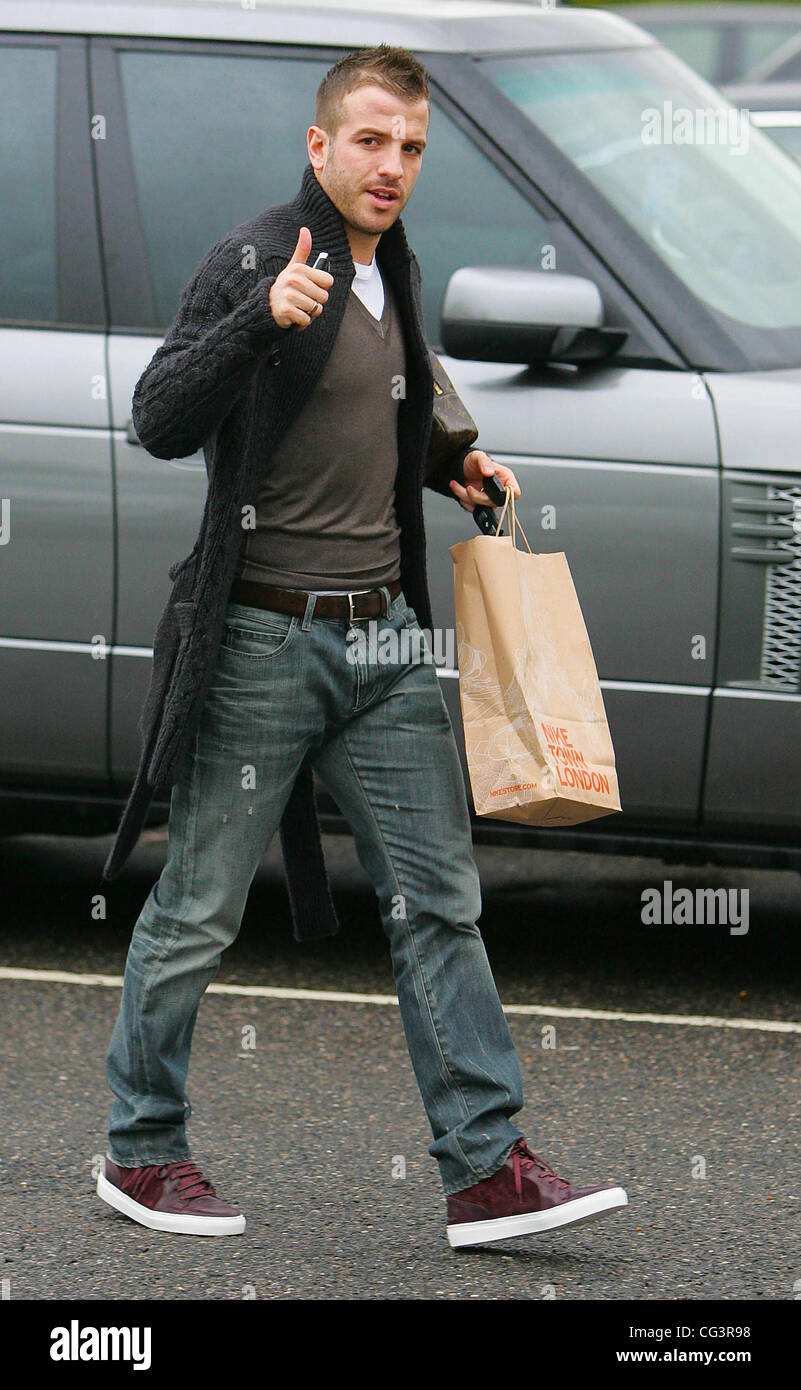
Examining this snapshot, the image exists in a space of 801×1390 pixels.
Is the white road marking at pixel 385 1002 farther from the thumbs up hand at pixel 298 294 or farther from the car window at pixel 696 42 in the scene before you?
the car window at pixel 696 42

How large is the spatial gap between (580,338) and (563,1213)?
1.96 metres

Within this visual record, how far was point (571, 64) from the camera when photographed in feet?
16.5

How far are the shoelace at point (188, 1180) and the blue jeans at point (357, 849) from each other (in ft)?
0.06

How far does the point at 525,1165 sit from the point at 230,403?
4.28 ft

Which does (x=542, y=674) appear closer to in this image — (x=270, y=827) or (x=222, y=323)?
(x=270, y=827)

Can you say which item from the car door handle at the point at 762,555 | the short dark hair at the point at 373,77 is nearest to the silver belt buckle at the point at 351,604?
the short dark hair at the point at 373,77

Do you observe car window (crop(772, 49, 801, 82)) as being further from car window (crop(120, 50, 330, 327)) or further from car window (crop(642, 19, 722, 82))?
car window (crop(120, 50, 330, 327))

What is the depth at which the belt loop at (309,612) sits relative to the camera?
342 centimetres

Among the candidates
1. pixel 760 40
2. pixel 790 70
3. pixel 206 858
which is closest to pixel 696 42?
pixel 760 40

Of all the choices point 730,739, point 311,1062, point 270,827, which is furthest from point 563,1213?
point 730,739

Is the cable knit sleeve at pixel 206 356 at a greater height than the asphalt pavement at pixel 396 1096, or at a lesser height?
greater

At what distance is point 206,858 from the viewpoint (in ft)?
11.4

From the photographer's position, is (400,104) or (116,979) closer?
(400,104)

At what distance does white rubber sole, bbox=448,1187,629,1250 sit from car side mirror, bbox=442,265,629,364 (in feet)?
6.10
